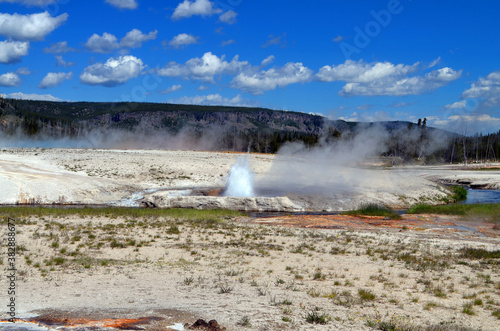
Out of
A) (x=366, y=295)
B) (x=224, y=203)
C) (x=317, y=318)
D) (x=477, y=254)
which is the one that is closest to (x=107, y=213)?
(x=224, y=203)

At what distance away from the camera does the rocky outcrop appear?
2842 centimetres

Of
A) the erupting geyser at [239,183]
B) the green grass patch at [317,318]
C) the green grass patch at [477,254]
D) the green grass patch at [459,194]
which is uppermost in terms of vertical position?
the erupting geyser at [239,183]

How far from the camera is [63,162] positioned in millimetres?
46625

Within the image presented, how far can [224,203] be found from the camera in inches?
1123

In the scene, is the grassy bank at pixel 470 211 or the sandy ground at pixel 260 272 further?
the grassy bank at pixel 470 211

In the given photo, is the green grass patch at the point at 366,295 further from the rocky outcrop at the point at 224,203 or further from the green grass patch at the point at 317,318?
the rocky outcrop at the point at 224,203

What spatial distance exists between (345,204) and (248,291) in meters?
22.5

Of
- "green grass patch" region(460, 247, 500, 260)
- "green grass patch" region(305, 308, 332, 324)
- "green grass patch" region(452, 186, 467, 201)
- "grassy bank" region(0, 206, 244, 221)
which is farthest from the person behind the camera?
"green grass patch" region(452, 186, 467, 201)

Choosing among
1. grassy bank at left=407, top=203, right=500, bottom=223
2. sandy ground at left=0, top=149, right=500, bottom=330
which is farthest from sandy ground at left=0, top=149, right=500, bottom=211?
sandy ground at left=0, top=149, right=500, bottom=330

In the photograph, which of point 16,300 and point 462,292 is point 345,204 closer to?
point 462,292

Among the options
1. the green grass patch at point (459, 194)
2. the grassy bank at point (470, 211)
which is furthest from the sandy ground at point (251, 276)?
the green grass patch at point (459, 194)

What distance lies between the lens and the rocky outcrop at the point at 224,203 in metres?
28.4

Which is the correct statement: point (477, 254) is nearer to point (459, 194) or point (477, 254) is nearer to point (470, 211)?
point (470, 211)

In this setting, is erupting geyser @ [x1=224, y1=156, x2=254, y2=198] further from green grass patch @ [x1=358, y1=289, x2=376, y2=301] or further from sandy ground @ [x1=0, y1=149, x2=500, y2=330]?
green grass patch @ [x1=358, y1=289, x2=376, y2=301]
